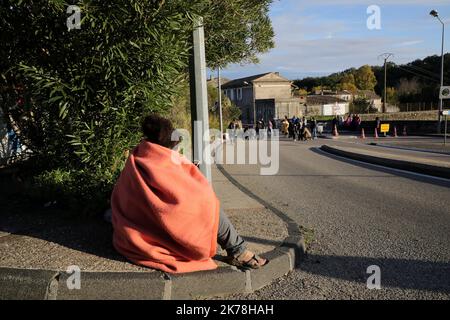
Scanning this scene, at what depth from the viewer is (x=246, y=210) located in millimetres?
6992

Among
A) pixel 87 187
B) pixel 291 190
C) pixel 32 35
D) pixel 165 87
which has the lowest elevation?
pixel 291 190

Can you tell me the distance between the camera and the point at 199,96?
5.83m

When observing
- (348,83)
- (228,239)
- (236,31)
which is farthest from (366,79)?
(228,239)

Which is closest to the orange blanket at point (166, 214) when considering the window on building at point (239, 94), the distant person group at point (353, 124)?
the distant person group at point (353, 124)

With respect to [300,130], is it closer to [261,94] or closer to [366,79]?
[261,94]

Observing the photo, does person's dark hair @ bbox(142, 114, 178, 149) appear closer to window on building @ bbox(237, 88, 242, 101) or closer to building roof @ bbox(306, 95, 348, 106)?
building roof @ bbox(306, 95, 348, 106)

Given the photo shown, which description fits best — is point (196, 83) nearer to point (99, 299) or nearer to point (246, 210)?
point (246, 210)

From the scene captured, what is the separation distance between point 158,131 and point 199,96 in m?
1.60

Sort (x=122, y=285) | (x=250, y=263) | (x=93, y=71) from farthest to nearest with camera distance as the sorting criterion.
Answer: (x=93, y=71), (x=250, y=263), (x=122, y=285)

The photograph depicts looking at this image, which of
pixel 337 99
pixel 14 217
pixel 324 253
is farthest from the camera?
pixel 337 99

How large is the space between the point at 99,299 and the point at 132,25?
9.86 ft

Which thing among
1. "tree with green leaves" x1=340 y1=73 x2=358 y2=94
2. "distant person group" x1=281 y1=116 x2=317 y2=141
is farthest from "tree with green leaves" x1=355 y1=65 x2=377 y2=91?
"distant person group" x1=281 y1=116 x2=317 y2=141

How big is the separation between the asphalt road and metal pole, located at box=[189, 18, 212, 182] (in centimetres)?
177
